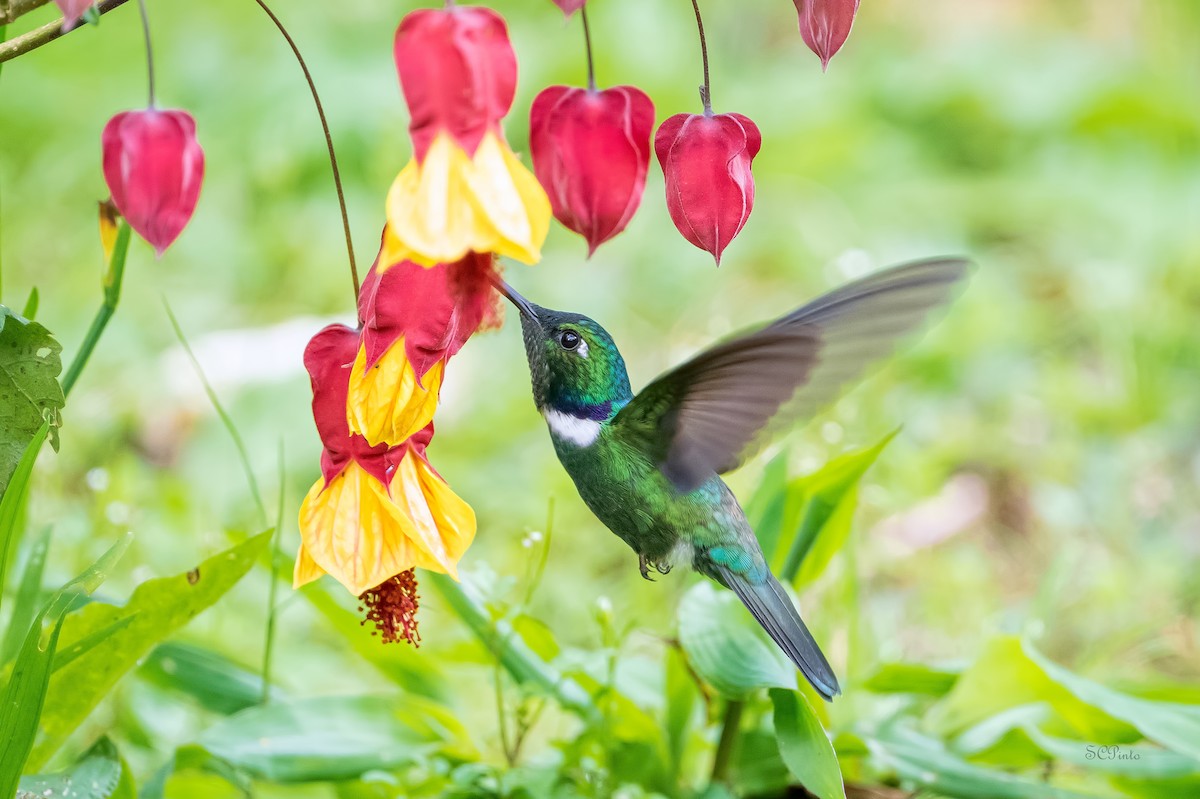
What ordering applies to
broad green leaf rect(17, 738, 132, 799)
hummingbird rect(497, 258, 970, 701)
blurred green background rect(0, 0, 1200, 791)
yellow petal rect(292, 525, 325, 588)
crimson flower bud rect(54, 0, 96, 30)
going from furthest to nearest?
blurred green background rect(0, 0, 1200, 791)
broad green leaf rect(17, 738, 132, 799)
yellow petal rect(292, 525, 325, 588)
hummingbird rect(497, 258, 970, 701)
crimson flower bud rect(54, 0, 96, 30)

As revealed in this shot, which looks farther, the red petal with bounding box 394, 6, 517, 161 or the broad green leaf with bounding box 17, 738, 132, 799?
the broad green leaf with bounding box 17, 738, 132, 799

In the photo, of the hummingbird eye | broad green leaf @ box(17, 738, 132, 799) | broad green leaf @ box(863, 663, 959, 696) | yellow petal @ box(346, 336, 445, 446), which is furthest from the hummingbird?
broad green leaf @ box(17, 738, 132, 799)

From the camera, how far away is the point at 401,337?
3.22ft

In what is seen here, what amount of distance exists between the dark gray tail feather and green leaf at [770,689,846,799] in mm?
25

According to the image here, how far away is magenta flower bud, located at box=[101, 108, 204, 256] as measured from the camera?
1009 millimetres

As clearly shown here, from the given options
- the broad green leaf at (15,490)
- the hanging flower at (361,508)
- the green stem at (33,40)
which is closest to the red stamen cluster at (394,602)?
the hanging flower at (361,508)

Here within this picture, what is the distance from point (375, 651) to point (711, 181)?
0.77 m

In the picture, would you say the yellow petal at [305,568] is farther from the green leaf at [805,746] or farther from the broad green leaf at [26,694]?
the green leaf at [805,746]

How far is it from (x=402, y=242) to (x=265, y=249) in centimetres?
259

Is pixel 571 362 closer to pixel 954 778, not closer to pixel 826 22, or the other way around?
pixel 826 22

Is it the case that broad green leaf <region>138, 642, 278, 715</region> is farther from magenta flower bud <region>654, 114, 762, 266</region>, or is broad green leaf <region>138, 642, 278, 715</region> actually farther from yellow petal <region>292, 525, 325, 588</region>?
magenta flower bud <region>654, 114, 762, 266</region>

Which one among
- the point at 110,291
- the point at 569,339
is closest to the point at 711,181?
the point at 569,339

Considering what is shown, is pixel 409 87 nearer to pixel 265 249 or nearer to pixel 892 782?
pixel 892 782

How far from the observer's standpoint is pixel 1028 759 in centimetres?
143
